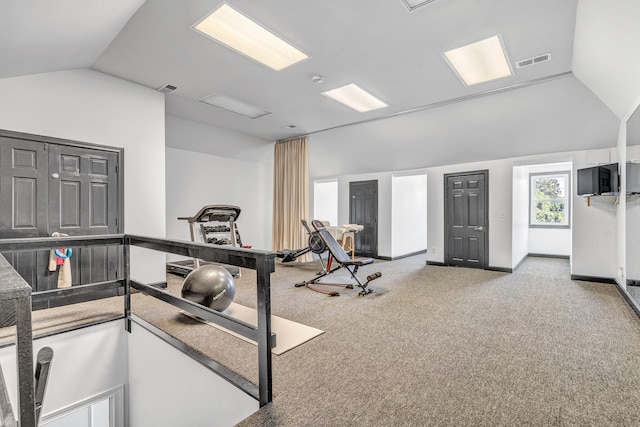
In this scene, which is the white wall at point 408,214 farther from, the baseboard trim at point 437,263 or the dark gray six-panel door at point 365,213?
the baseboard trim at point 437,263

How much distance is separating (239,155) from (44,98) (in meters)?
4.13

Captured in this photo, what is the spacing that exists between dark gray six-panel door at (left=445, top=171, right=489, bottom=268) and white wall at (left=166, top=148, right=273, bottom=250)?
4601 mm

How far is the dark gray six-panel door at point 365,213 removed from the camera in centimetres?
798

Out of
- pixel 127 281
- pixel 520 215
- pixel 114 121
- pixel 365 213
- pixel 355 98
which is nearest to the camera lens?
pixel 127 281

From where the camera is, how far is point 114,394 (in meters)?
3.02

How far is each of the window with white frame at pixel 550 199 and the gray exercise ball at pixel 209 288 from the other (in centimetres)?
847

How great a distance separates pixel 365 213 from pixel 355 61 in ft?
15.9

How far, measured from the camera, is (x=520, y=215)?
22.8ft

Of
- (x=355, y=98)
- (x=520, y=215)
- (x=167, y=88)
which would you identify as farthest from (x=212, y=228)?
(x=520, y=215)

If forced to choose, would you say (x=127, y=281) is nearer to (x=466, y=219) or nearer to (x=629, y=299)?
(x=629, y=299)

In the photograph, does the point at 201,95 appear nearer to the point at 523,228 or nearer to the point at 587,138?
the point at 587,138

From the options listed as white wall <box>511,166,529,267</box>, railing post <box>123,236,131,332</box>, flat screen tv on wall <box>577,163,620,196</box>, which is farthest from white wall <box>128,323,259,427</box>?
white wall <box>511,166,529,267</box>

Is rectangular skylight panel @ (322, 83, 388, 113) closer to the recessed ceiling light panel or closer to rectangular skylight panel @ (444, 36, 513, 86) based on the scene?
rectangular skylight panel @ (444, 36, 513, 86)

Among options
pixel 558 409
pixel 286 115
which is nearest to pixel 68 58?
pixel 286 115
